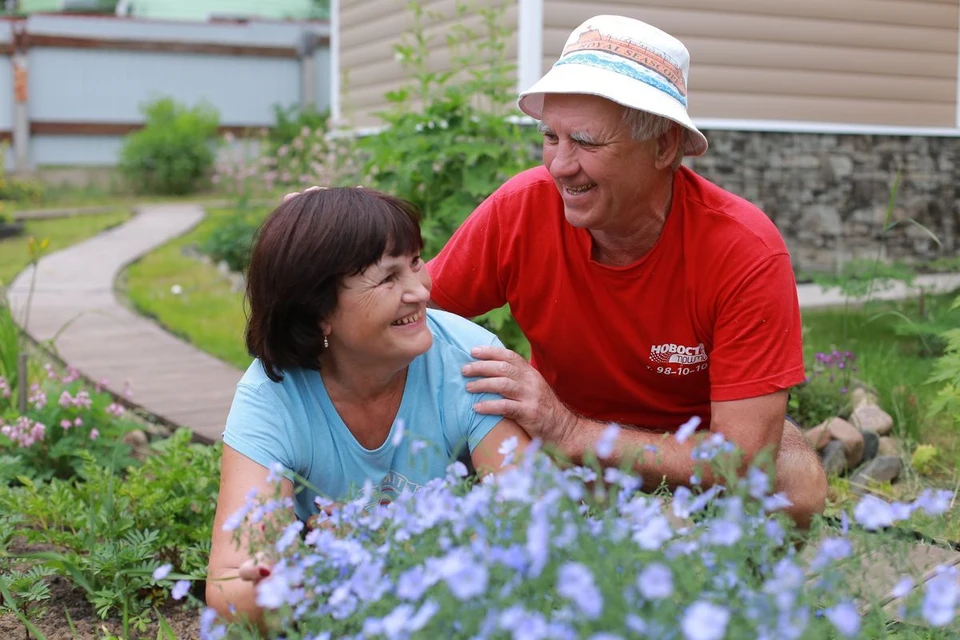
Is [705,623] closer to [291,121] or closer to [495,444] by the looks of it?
[495,444]

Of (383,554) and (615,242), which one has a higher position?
(615,242)

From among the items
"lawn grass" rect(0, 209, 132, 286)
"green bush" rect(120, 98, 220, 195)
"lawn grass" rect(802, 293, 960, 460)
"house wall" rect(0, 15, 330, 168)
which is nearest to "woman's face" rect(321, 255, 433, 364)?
"lawn grass" rect(802, 293, 960, 460)

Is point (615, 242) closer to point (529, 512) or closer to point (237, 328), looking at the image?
point (529, 512)

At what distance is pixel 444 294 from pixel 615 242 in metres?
0.46

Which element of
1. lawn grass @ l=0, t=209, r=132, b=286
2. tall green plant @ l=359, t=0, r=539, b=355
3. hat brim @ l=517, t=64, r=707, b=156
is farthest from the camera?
lawn grass @ l=0, t=209, r=132, b=286

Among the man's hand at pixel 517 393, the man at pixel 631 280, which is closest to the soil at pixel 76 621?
the man's hand at pixel 517 393

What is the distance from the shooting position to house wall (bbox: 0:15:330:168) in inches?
631

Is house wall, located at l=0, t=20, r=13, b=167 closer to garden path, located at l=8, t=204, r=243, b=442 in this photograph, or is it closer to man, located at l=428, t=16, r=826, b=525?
garden path, located at l=8, t=204, r=243, b=442

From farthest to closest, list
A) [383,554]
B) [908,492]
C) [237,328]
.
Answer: [237,328] → [908,492] → [383,554]

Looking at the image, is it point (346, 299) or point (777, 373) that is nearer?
point (346, 299)

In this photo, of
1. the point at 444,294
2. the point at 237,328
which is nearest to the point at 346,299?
the point at 444,294

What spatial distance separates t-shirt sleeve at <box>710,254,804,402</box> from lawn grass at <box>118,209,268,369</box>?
2.77m

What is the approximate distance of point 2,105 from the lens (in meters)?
15.6

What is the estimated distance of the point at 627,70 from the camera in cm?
221
